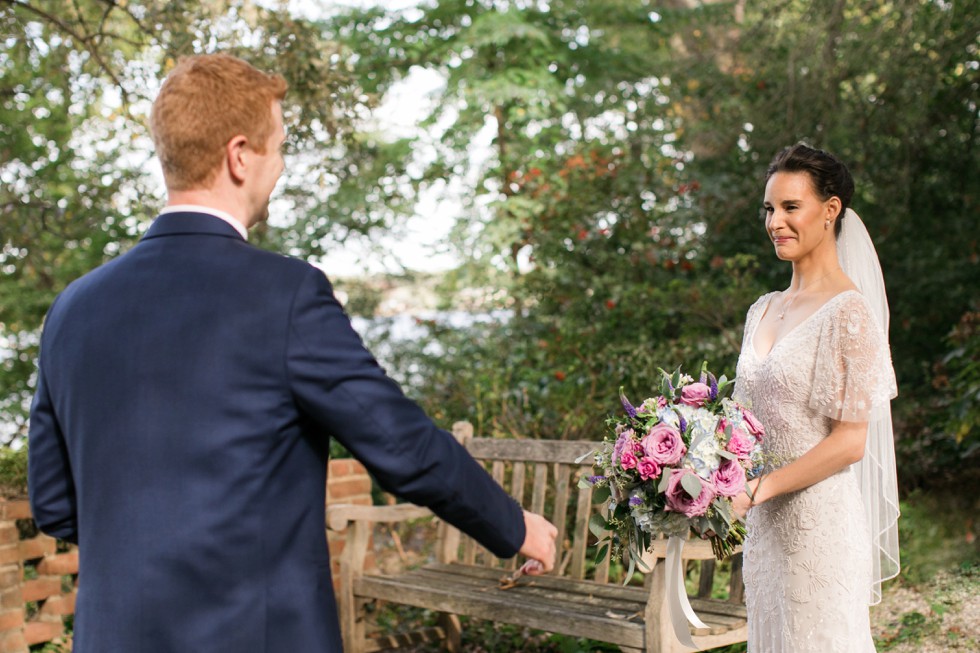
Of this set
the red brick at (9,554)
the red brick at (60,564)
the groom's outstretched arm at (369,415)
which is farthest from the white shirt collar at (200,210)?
the red brick at (60,564)

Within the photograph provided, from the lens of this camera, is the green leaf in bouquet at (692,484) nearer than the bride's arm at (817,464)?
Yes

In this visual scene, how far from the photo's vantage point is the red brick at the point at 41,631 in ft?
16.9

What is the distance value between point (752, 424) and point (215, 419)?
1.65 meters

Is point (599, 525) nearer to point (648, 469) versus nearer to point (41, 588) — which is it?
point (648, 469)

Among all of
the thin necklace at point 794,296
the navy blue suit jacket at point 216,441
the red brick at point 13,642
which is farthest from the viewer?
the red brick at point 13,642

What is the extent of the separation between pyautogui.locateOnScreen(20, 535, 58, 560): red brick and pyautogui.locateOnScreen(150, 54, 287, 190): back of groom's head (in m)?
3.99

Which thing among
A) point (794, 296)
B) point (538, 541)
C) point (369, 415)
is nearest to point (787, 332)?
point (794, 296)

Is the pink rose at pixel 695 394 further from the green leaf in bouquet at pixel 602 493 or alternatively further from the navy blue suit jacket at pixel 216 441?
the navy blue suit jacket at pixel 216 441

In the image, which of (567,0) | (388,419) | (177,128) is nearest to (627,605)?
(388,419)

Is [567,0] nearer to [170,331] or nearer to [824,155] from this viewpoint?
[824,155]

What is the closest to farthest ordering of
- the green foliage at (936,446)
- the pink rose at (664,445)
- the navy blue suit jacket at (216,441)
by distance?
the navy blue suit jacket at (216,441), the pink rose at (664,445), the green foliage at (936,446)

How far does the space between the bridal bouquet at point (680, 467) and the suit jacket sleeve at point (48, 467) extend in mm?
1461

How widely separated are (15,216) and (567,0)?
18.1 feet

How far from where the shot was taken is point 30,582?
17.1 feet
